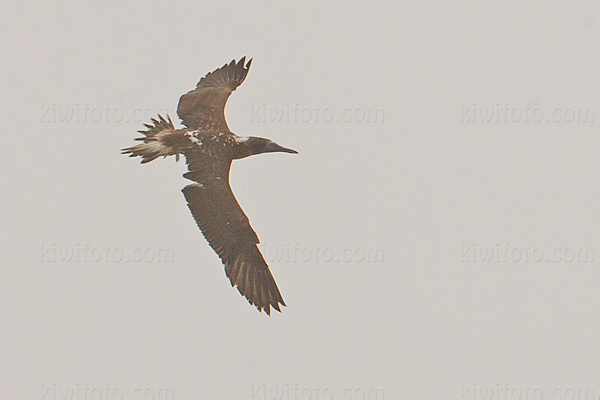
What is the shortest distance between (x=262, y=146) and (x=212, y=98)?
1212mm

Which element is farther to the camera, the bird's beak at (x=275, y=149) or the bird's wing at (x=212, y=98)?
the bird's wing at (x=212, y=98)

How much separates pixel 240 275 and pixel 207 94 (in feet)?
9.23

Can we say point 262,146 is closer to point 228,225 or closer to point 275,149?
point 275,149

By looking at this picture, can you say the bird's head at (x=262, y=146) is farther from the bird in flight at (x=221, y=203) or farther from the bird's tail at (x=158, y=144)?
the bird's tail at (x=158, y=144)

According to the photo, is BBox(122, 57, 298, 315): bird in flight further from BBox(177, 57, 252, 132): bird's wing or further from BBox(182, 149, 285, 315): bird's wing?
BBox(177, 57, 252, 132): bird's wing

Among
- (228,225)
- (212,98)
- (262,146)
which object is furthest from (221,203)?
(212,98)

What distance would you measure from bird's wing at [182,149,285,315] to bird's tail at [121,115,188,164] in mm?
213

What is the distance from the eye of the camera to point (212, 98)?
16.2 m

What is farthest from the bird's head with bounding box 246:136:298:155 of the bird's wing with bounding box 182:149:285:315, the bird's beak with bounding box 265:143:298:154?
the bird's wing with bounding box 182:149:285:315

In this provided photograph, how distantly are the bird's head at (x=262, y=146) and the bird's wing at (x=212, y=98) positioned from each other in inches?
19.6

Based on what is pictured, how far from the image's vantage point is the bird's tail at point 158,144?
15109 mm

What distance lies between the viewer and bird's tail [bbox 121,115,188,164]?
1511cm

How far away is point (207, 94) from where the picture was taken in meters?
16.2

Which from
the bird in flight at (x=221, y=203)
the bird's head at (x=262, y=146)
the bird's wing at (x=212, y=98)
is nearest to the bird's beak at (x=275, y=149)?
the bird's head at (x=262, y=146)
